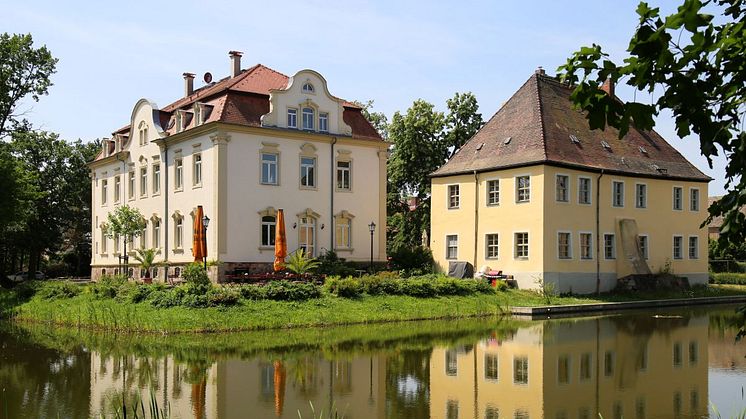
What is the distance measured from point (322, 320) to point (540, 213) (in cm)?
1307

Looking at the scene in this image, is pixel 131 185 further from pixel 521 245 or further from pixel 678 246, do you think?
pixel 678 246

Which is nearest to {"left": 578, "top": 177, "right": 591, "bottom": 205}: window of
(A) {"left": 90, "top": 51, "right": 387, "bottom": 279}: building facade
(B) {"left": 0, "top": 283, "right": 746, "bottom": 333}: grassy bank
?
(B) {"left": 0, "top": 283, "right": 746, "bottom": 333}: grassy bank

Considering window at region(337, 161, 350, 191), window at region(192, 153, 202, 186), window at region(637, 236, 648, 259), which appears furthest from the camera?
window at region(637, 236, 648, 259)

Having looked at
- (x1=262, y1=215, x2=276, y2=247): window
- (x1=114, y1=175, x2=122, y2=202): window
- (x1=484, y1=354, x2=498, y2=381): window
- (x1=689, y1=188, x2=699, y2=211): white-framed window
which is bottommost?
(x1=484, y1=354, x2=498, y2=381): window

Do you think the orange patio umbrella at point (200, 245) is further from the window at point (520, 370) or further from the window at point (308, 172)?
the window at point (520, 370)

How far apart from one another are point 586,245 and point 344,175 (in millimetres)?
11294

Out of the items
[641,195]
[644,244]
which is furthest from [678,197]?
[644,244]

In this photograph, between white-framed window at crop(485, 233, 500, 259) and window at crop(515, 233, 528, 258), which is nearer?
window at crop(515, 233, 528, 258)

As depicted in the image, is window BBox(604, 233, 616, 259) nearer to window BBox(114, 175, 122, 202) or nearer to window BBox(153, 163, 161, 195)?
window BBox(153, 163, 161, 195)

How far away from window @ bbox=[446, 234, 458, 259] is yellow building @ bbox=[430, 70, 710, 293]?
0.05 metres

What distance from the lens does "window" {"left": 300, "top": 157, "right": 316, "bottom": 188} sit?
34094 mm

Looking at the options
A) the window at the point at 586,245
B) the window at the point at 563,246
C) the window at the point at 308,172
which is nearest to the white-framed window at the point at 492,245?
the window at the point at 563,246

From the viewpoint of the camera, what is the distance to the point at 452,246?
1447 inches

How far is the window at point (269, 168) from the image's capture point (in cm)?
3303
